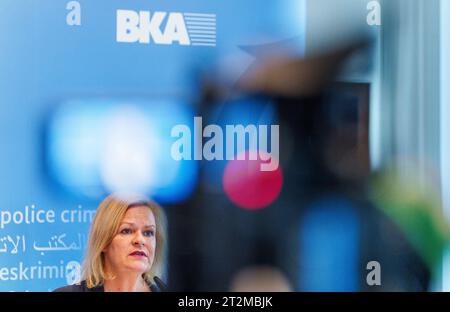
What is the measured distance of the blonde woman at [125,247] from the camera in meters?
2.45

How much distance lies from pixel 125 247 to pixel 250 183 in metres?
0.51

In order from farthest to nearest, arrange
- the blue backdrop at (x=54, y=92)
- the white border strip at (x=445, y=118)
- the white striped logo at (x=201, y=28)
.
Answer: the white border strip at (x=445, y=118), the white striped logo at (x=201, y=28), the blue backdrop at (x=54, y=92)

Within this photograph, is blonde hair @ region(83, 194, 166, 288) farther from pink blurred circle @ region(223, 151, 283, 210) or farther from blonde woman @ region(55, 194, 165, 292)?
pink blurred circle @ region(223, 151, 283, 210)

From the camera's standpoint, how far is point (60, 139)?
7.93 feet

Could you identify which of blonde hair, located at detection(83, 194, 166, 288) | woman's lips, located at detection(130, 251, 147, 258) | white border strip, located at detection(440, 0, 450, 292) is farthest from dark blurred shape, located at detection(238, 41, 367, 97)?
woman's lips, located at detection(130, 251, 147, 258)

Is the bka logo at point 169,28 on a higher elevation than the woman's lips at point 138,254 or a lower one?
higher

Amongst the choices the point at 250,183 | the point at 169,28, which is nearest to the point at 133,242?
the point at 250,183

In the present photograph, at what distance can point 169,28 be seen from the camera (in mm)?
2506

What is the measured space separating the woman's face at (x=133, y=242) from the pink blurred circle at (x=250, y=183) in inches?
12.4

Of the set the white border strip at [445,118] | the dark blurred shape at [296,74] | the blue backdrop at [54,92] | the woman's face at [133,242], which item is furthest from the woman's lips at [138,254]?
the white border strip at [445,118]

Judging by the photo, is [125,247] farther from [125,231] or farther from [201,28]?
[201,28]

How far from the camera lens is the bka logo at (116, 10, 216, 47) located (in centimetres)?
248

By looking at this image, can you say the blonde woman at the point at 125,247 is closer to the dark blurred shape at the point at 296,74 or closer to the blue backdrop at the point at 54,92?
the blue backdrop at the point at 54,92
